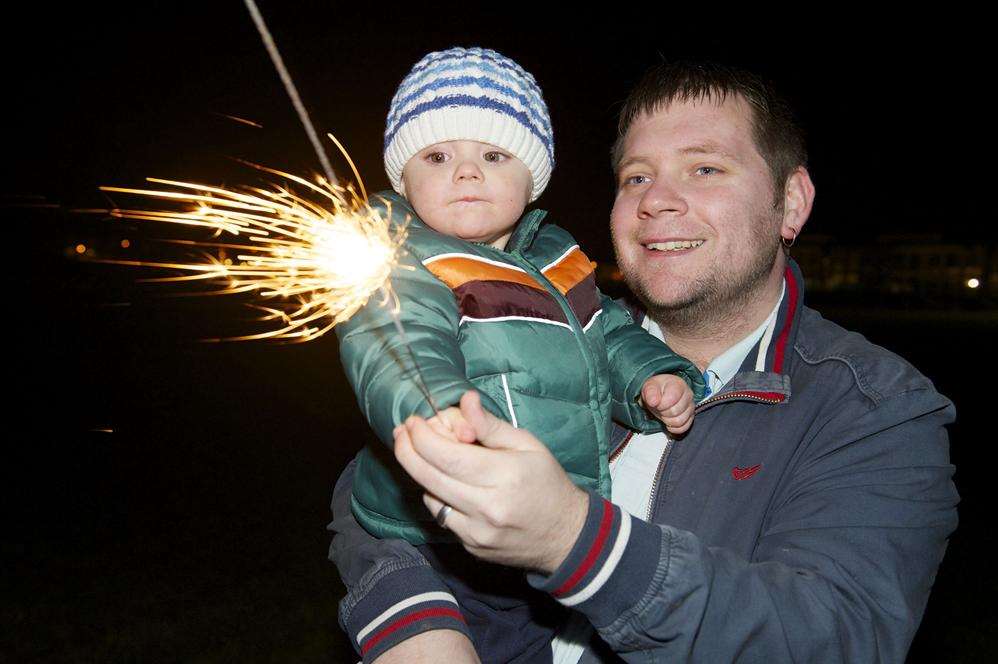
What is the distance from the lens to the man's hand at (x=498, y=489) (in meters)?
1.37

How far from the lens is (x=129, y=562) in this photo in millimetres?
5848

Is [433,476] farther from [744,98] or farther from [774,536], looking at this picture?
[744,98]

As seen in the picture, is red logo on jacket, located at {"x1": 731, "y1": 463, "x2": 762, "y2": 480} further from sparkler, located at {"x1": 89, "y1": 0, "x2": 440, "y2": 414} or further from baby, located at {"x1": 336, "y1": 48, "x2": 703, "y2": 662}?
sparkler, located at {"x1": 89, "y1": 0, "x2": 440, "y2": 414}

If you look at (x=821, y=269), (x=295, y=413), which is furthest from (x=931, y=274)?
(x=295, y=413)

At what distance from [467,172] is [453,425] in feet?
4.40

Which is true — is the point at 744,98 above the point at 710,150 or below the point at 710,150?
above

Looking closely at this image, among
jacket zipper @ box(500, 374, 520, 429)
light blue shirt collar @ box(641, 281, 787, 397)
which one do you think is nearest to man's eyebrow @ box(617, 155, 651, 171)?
light blue shirt collar @ box(641, 281, 787, 397)

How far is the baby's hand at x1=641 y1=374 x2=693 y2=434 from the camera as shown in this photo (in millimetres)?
2408

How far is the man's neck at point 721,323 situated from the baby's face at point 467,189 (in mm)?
861

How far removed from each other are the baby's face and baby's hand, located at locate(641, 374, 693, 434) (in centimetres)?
83

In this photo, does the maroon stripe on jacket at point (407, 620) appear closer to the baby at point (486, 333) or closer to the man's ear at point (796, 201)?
the baby at point (486, 333)

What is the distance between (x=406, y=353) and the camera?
176 centimetres

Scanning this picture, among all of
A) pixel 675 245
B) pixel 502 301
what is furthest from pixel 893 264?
pixel 502 301

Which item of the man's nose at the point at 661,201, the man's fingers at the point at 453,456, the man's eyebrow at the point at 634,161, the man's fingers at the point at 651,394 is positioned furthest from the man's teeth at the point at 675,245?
the man's fingers at the point at 453,456
